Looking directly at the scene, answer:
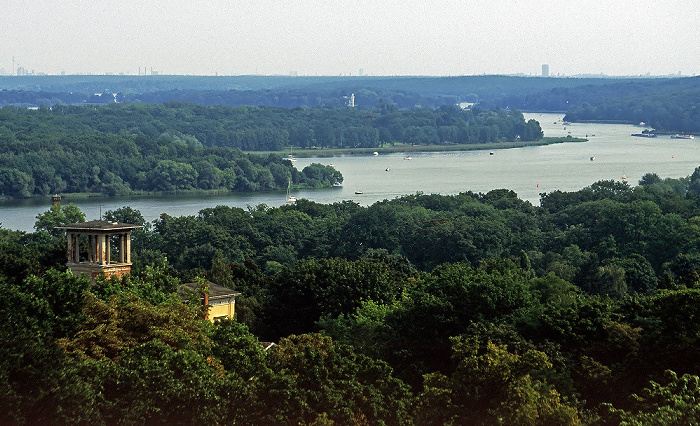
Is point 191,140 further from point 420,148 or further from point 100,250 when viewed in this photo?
point 100,250

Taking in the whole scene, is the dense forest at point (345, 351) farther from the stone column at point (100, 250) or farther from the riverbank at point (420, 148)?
the riverbank at point (420, 148)

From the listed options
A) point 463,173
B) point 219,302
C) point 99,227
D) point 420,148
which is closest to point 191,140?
point 420,148

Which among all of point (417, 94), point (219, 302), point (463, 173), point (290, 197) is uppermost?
point (417, 94)

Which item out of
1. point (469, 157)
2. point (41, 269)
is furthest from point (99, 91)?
point (41, 269)

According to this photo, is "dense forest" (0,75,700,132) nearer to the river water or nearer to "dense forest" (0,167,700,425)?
the river water

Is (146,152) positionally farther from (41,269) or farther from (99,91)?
(99,91)
